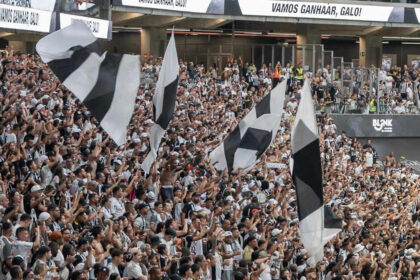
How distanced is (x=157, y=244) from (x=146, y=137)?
6.24m

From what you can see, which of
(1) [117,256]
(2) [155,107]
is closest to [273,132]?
(2) [155,107]

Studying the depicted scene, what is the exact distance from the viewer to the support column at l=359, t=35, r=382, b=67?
4091 centimetres

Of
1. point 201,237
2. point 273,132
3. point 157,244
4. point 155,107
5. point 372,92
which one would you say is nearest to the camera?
point 157,244

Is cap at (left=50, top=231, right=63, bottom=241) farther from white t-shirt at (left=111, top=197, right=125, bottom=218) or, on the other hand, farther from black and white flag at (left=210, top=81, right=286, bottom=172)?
black and white flag at (left=210, top=81, right=286, bottom=172)

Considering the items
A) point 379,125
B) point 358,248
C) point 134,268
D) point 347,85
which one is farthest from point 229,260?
point 379,125

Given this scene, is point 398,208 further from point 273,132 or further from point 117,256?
point 117,256

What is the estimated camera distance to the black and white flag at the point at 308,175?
11906 millimetres

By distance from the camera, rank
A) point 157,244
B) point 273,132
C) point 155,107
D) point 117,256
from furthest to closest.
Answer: point 273,132
point 155,107
point 157,244
point 117,256

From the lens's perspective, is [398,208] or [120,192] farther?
[398,208]

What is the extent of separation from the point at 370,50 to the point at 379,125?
24.2 feet

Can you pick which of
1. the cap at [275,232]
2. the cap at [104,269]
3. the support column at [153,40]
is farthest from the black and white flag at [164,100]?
the support column at [153,40]

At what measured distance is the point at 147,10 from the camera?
30.9m

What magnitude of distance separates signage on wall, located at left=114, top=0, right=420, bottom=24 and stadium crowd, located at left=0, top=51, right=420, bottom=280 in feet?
28.7

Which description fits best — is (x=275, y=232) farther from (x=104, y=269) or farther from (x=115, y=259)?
(x=104, y=269)
